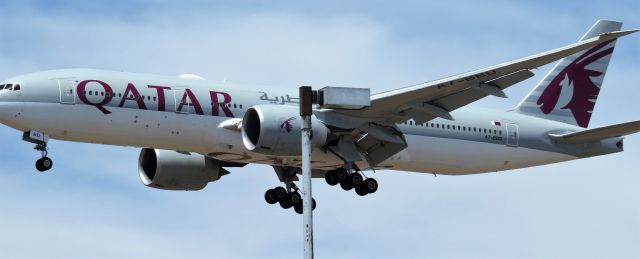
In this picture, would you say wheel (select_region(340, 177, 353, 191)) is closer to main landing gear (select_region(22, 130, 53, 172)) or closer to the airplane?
the airplane

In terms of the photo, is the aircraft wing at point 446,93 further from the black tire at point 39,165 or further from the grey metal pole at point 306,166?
the grey metal pole at point 306,166

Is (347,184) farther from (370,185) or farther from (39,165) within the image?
(39,165)

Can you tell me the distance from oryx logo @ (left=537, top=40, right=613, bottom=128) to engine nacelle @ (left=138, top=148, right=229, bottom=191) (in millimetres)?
12426

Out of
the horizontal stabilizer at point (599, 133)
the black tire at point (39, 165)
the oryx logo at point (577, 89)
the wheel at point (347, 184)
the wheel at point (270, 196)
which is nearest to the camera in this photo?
the black tire at point (39, 165)

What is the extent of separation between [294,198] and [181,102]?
24.6 feet

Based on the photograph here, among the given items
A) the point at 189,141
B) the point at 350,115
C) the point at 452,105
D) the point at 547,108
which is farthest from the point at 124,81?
the point at 547,108

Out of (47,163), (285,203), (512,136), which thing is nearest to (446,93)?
(512,136)

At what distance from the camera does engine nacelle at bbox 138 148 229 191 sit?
2207 inches

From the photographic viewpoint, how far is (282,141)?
159ft

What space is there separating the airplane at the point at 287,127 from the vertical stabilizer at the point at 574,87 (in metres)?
1.19

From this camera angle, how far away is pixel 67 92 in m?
48.3

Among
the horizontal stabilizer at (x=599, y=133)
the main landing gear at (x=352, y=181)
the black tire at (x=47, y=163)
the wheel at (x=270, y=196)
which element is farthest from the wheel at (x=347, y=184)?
the black tire at (x=47, y=163)

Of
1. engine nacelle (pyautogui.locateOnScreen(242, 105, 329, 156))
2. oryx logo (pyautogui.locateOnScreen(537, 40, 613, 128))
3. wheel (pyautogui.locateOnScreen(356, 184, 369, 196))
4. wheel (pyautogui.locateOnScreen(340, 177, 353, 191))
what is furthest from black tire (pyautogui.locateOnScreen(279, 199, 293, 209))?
oryx logo (pyautogui.locateOnScreen(537, 40, 613, 128))

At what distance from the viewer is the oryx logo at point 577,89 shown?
191 ft
